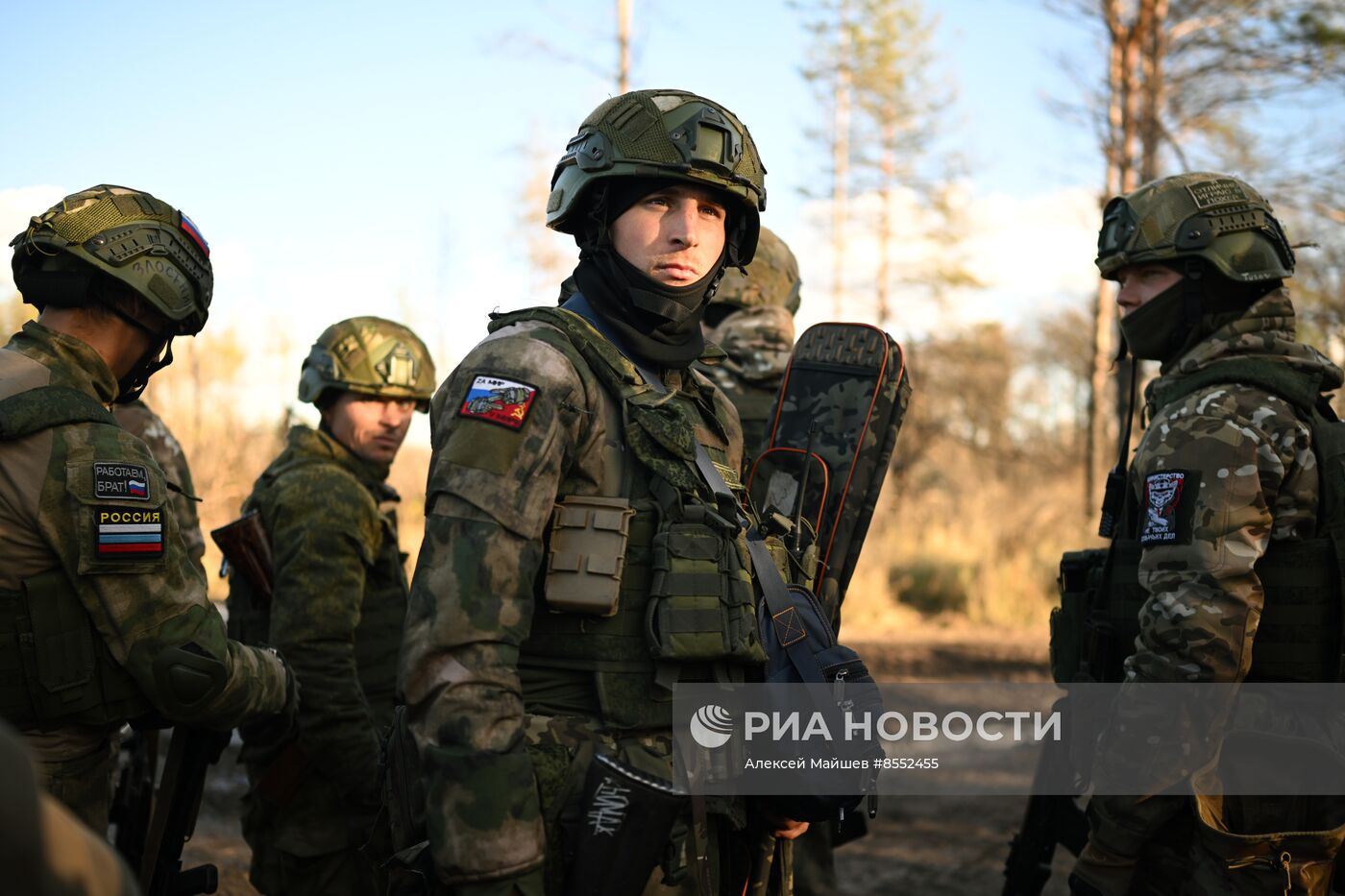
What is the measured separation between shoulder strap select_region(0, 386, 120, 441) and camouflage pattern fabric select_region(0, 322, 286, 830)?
24 mm

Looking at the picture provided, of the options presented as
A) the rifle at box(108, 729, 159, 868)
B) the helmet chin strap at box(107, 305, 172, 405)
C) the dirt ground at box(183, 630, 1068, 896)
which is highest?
the helmet chin strap at box(107, 305, 172, 405)

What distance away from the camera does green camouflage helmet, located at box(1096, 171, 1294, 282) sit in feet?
12.3

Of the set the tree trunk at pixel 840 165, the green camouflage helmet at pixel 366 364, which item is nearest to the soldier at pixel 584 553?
the green camouflage helmet at pixel 366 364

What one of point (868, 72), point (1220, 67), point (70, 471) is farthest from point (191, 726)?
point (868, 72)

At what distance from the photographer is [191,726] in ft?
10.9

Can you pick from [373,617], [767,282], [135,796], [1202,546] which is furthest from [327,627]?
[1202,546]

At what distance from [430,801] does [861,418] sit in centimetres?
196

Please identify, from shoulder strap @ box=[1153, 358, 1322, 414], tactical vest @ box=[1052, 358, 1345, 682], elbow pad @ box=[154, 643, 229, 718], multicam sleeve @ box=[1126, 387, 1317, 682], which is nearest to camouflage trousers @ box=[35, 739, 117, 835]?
elbow pad @ box=[154, 643, 229, 718]

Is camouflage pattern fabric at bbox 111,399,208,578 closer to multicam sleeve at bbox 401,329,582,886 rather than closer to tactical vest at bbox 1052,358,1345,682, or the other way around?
multicam sleeve at bbox 401,329,582,886

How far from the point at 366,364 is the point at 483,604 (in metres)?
2.64

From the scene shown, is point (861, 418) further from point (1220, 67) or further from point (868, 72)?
point (868, 72)

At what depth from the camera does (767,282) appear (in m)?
4.82

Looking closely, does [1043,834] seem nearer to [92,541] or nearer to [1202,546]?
[1202,546]

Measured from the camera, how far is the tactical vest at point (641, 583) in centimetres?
238
